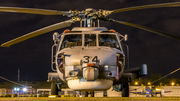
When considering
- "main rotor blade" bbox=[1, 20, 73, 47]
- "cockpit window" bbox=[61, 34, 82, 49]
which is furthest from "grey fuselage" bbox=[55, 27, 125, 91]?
"main rotor blade" bbox=[1, 20, 73, 47]

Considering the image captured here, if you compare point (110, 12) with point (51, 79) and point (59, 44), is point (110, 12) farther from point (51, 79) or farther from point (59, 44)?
point (51, 79)

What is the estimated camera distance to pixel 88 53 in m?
7.29

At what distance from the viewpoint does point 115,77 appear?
7.49 metres

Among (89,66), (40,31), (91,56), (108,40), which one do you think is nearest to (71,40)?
(40,31)

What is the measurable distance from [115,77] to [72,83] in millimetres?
1492

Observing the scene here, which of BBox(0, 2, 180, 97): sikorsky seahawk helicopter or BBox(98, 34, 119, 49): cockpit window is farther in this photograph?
BBox(98, 34, 119, 49): cockpit window

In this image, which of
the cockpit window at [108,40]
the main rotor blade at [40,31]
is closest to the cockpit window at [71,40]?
the main rotor blade at [40,31]

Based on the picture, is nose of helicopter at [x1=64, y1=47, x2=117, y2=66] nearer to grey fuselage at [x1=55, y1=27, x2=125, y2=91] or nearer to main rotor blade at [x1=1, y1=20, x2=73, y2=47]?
grey fuselage at [x1=55, y1=27, x2=125, y2=91]

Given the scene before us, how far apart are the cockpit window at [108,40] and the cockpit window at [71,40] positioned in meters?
0.83

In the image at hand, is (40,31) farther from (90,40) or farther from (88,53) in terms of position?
(88,53)

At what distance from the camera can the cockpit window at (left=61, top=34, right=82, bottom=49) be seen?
8633 mm

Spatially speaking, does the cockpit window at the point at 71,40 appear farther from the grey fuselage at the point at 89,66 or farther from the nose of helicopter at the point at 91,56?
the nose of helicopter at the point at 91,56

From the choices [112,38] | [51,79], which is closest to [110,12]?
[112,38]

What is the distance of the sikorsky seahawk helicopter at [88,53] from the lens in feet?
23.2
